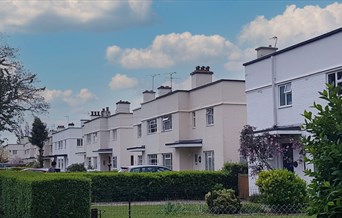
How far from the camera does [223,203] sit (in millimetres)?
18906

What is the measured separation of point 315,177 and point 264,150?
62.2 ft

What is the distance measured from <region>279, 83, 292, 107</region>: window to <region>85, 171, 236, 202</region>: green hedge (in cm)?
623

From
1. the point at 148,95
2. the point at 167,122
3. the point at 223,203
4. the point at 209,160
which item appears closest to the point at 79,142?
the point at 148,95

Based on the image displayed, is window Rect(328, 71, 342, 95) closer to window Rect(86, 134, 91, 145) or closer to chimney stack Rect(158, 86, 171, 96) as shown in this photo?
chimney stack Rect(158, 86, 171, 96)

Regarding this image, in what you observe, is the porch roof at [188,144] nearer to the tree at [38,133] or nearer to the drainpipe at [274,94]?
the drainpipe at [274,94]

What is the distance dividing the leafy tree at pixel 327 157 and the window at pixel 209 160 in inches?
1083

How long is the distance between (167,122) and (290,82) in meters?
16.6

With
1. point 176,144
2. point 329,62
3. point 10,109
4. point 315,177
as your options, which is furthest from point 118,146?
point 315,177

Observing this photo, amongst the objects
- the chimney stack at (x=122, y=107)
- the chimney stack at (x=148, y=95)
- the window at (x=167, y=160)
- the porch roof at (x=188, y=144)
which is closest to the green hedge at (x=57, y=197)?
the porch roof at (x=188, y=144)

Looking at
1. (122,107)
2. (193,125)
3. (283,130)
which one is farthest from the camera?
(122,107)

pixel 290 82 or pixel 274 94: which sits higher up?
pixel 290 82

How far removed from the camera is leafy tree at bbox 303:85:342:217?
5059 mm

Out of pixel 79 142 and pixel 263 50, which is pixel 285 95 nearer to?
pixel 263 50

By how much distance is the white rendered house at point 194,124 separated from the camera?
31859 millimetres
